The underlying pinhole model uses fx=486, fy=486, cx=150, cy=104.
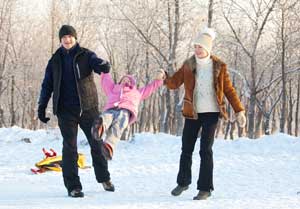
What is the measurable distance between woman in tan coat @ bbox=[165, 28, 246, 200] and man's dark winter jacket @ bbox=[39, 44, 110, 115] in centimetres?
99

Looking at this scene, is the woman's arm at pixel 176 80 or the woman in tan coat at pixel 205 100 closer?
the woman in tan coat at pixel 205 100

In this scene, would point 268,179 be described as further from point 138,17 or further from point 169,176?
point 138,17

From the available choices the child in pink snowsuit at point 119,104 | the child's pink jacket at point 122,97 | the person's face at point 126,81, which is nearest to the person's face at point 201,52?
the child in pink snowsuit at point 119,104

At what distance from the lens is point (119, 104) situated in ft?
24.5

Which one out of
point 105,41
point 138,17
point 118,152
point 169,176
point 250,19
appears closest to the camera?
point 169,176

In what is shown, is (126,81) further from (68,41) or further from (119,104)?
(68,41)

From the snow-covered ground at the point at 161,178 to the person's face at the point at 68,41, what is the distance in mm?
1671

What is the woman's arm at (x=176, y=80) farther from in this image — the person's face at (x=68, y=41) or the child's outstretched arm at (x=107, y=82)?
the child's outstretched arm at (x=107, y=82)

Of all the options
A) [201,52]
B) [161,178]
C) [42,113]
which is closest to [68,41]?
[42,113]

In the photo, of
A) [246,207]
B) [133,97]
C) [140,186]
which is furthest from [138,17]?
[246,207]

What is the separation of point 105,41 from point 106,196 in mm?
31437

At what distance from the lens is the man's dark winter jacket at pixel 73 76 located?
5379mm

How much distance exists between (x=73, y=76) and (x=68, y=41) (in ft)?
1.29

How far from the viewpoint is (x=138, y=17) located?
23281mm
